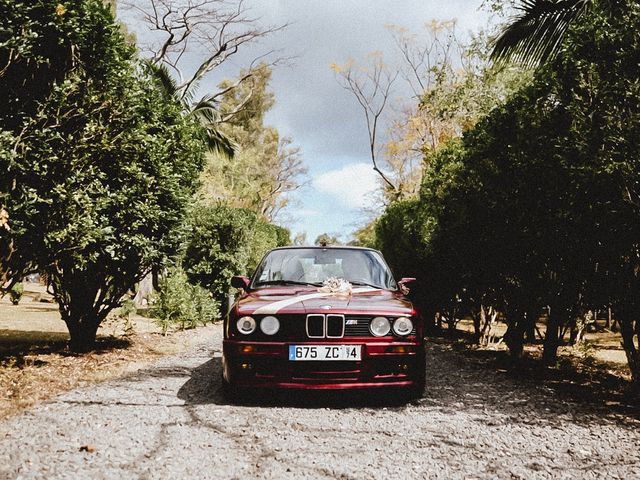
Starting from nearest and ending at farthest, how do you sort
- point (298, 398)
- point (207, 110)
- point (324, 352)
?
point (324, 352) < point (298, 398) < point (207, 110)

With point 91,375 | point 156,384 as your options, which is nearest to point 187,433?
point 156,384

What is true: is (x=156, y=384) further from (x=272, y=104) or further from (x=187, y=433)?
(x=272, y=104)

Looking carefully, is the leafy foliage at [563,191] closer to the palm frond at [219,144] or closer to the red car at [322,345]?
the red car at [322,345]

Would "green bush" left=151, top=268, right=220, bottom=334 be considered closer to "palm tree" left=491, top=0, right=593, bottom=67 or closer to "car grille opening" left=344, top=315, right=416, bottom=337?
"car grille opening" left=344, top=315, right=416, bottom=337

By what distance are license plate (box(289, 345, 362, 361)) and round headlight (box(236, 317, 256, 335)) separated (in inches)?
15.3

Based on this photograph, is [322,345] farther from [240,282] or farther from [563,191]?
[563,191]

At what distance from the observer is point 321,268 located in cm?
579

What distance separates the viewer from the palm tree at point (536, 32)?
10.1 meters

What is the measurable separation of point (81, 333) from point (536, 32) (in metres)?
10.1

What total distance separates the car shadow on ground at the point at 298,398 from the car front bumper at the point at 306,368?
0.20m

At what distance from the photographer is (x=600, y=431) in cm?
398

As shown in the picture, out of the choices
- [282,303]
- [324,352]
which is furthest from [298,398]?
[282,303]

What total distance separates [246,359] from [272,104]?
49.2m

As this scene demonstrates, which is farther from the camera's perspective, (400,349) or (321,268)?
(321,268)
